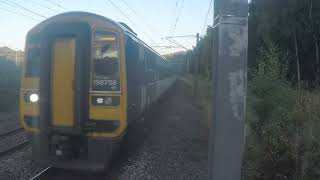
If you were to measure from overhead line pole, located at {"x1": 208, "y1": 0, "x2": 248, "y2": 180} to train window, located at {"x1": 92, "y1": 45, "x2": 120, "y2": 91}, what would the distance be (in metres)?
3.59

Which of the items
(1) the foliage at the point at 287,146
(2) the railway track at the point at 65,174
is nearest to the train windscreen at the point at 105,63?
(2) the railway track at the point at 65,174

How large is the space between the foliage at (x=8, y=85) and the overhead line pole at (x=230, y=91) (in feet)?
61.0

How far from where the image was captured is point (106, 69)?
8.25 m

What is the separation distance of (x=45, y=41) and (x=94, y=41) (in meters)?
0.87

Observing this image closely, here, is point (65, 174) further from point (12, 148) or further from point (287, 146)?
point (287, 146)

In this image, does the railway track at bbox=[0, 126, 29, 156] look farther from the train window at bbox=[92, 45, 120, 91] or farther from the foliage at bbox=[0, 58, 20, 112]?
the foliage at bbox=[0, 58, 20, 112]

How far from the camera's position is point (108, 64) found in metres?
8.26

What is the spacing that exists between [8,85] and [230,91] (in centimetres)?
2174

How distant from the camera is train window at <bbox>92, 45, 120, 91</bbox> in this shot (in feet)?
26.7

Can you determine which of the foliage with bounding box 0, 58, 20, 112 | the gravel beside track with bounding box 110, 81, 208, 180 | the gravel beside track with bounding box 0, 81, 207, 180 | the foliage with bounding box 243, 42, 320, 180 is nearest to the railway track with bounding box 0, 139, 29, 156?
the gravel beside track with bounding box 0, 81, 207, 180

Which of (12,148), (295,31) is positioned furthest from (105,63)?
(295,31)

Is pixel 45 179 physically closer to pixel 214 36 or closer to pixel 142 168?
pixel 142 168

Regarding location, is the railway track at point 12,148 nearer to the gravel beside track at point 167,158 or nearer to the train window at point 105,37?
the gravel beside track at point 167,158

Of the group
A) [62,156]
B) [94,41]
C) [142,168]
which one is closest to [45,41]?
[94,41]
